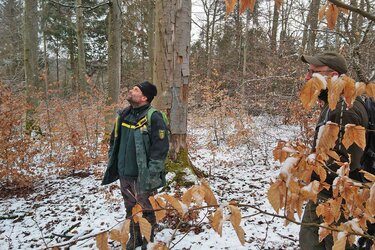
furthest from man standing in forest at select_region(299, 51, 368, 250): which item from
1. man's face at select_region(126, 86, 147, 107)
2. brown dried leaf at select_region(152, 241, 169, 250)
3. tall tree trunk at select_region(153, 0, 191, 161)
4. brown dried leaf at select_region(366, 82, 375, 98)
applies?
tall tree trunk at select_region(153, 0, 191, 161)

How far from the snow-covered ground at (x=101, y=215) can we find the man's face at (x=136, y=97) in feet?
4.35

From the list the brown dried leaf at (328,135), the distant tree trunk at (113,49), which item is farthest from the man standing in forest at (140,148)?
the distant tree trunk at (113,49)

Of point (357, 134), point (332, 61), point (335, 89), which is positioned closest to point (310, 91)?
point (335, 89)

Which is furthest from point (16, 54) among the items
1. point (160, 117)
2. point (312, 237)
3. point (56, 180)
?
point (312, 237)

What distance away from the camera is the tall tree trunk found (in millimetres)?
4645

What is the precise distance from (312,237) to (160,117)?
6.28 ft

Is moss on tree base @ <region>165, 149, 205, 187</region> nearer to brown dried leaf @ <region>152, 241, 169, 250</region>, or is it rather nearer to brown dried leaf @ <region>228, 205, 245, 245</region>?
brown dried leaf @ <region>152, 241, 169, 250</region>

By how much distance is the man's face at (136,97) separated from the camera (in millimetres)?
3346

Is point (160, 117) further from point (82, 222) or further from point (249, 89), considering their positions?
point (249, 89)

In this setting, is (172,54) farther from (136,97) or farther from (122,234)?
(122,234)

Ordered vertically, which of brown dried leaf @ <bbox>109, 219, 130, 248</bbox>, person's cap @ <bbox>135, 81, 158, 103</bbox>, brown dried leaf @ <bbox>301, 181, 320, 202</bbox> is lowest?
brown dried leaf @ <bbox>109, 219, 130, 248</bbox>

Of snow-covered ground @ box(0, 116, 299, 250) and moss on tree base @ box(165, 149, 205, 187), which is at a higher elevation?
moss on tree base @ box(165, 149, 205, 187)

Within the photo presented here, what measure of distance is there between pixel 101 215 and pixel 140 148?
6.63 feet

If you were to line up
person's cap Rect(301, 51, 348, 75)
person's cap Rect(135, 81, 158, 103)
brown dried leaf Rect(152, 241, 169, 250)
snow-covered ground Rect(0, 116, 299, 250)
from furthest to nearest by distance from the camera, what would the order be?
1. snow-covered ground Rect(0, 116, 299, 250)
2. person's cap Rect(135, 81, 158, 103)
3. person's cap Rect(301, 51, 348, 75)
4. brown dried leaf Rect(152, 241, 169, 250)
